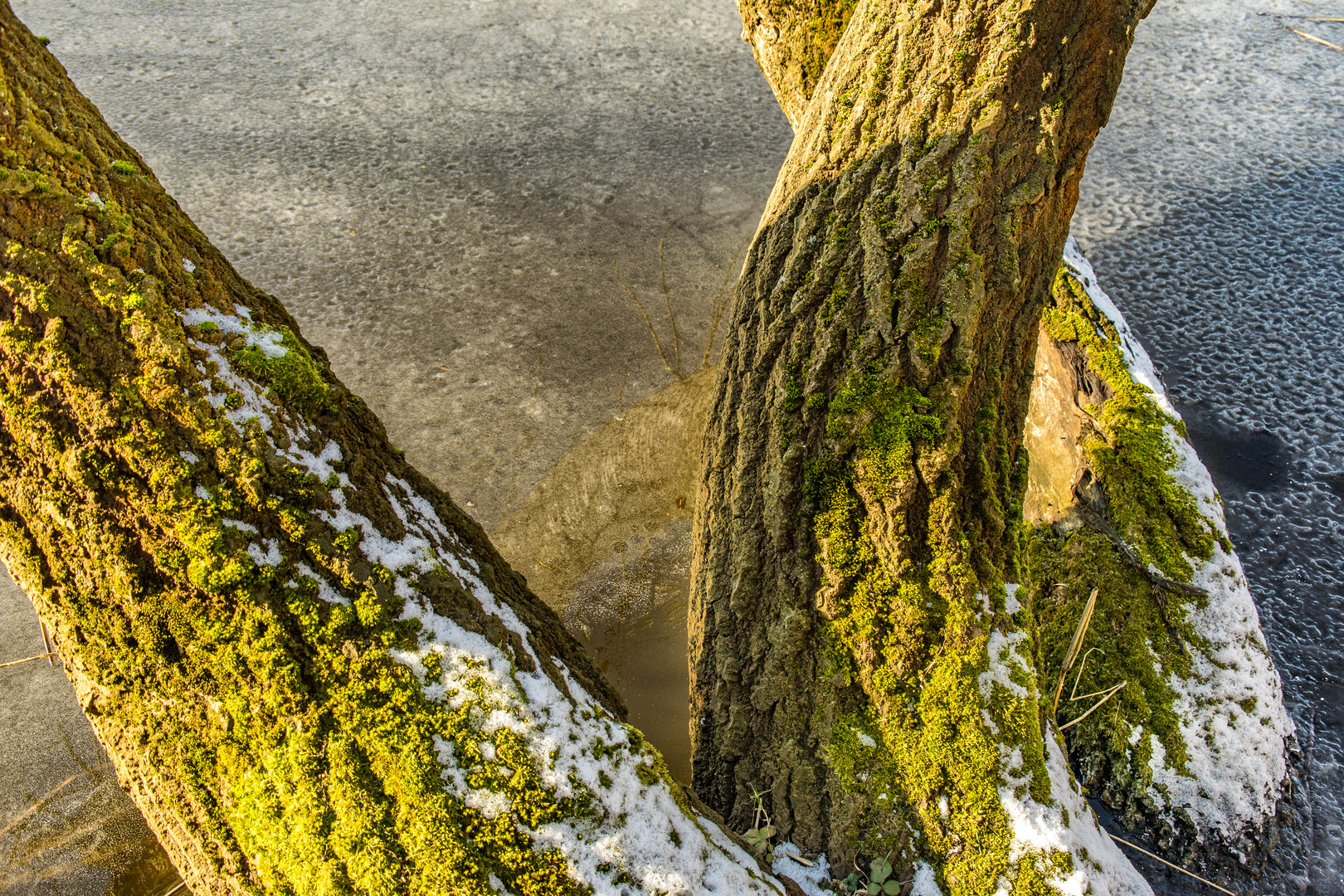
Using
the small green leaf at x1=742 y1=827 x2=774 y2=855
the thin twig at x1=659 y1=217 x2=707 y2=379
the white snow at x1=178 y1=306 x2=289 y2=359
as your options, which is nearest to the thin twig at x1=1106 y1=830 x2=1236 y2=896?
the small green leaf at x1=742 y1=827 x2=774 y2=855

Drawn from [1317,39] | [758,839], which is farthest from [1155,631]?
[1317,39]

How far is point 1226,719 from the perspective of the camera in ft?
6.68

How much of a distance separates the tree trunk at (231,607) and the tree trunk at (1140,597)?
98cm

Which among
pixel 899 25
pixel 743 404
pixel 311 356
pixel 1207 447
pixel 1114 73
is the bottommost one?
pixel 1207 447

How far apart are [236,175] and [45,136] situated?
12.4ft

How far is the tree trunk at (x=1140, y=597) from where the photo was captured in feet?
6.50

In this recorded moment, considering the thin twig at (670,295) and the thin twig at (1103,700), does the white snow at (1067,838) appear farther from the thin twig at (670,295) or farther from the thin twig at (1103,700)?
the thin twig at (670,295)

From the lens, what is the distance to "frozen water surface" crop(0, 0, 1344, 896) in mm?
2510

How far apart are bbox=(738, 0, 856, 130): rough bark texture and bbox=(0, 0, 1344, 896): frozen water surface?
1.25m

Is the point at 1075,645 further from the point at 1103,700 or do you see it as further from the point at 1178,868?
the point at 1178,868

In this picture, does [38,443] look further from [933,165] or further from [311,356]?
[933,165]

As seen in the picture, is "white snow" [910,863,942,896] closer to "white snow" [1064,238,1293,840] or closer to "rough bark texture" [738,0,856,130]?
"white snow" [1064,238,1293,840]

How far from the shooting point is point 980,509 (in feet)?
5.04

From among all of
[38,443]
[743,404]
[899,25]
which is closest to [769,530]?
[743,404]
